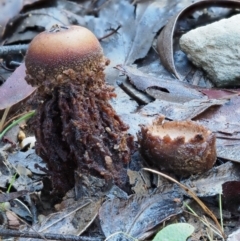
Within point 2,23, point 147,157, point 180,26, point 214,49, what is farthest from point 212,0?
point 147,157

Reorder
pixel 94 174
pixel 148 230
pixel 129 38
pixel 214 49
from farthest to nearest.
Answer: pixel 129 38, pixel 214 49, pixel 94 174, pixel 148 230

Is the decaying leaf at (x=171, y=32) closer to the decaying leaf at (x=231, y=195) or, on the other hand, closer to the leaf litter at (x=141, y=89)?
the leaf litter at (x=141, y=89)

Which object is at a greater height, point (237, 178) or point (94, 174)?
point (94, 174)

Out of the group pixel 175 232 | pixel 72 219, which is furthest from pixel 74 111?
pixel 175 232

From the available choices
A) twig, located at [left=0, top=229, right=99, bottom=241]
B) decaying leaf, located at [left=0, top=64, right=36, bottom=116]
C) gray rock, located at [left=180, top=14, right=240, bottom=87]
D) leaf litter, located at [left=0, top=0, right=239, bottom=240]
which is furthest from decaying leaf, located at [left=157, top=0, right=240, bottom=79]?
twig, located at [left=0, top=229, right=99, bottom=241]

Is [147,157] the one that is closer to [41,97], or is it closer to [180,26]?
[41,97]

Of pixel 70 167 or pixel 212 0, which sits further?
pixel 212 0
